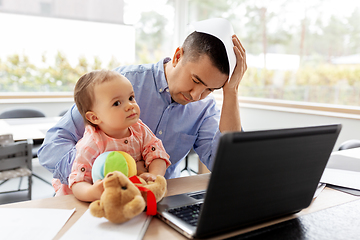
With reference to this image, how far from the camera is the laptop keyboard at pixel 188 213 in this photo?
738mm

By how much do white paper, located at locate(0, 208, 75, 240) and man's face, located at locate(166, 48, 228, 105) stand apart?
2.16 feet

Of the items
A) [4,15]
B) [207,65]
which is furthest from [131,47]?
[207,65]

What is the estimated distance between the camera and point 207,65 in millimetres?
1179

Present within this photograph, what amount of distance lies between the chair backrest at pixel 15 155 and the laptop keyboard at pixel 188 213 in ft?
6.09

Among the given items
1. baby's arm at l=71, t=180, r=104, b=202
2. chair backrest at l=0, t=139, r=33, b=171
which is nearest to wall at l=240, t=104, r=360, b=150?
chair backrest at l=0, t=139, r=33, b=171

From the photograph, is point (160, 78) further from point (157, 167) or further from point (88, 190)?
point (88, 190)

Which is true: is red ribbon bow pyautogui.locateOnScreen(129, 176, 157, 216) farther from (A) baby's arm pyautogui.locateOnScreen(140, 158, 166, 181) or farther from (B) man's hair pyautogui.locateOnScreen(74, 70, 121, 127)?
(B) man's hair pyautogui.locateOnScreen(74, 70, 121, 127)

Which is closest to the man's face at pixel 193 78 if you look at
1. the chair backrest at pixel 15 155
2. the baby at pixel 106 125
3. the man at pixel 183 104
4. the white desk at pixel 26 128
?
the man at pixel 183 104

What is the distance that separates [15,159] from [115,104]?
1.72 meters

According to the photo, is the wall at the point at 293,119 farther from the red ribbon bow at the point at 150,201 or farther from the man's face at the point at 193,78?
the red ribbon bow at the point at 150,201

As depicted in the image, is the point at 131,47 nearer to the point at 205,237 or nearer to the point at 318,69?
the point at 318,69

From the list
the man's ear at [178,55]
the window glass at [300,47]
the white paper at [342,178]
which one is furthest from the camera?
the window glass at [300,47]

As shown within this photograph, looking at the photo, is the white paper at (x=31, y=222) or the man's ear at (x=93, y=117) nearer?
the white paper at (x=31, y=222)

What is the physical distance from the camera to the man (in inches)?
45.9
